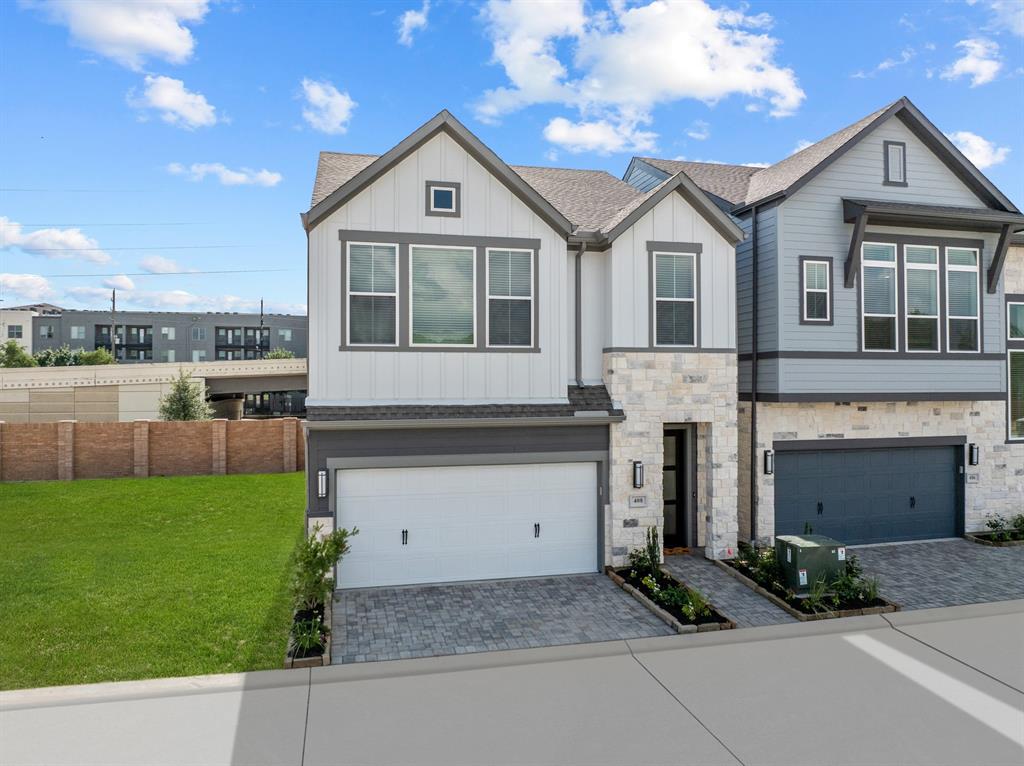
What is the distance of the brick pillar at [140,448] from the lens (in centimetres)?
2319

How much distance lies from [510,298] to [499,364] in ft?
3.86

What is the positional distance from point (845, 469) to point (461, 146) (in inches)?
393

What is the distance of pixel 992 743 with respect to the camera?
6.06m

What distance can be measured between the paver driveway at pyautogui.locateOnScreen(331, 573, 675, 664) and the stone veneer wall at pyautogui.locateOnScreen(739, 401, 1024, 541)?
4220 millimetres

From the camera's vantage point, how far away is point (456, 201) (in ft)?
36.7

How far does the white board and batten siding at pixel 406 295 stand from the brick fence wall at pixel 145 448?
609 inches

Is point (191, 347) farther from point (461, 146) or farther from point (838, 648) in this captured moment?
point (838, 648)

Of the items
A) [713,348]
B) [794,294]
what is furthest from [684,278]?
[794,294]

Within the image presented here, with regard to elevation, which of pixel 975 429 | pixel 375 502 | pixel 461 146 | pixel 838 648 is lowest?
pixel 838 648

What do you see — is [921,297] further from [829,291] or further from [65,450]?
[65,450]

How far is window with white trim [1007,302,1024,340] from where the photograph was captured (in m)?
14.8

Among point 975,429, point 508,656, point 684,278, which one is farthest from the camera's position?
point 975,429

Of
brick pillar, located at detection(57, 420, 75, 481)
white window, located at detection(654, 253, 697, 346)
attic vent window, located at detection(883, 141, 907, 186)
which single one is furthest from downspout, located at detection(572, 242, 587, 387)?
brick pillar, located at detection(57, 420, 75, 481)

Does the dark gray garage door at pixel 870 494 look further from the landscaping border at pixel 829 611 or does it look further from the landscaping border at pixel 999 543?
the landscaping border at pixel 829 611
